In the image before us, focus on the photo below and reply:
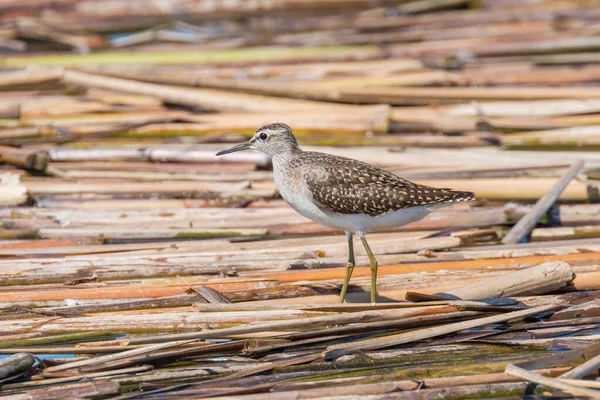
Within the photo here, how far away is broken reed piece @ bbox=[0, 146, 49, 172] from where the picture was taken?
10062mm

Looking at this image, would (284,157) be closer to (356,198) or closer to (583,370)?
(356,198)

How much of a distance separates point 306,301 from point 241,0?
11051 millimetres

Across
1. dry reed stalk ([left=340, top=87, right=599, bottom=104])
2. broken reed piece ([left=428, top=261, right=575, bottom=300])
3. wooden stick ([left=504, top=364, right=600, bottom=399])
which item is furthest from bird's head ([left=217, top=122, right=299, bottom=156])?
wooden stick ([left=504, top=364, right=600, bottom=399])

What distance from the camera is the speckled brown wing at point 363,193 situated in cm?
785

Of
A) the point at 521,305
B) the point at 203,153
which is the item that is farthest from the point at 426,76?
the point at 521,305

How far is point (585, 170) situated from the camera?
32.5ft

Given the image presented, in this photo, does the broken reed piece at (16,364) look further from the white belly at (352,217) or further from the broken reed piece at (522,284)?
the broken reed piece at (522,284)

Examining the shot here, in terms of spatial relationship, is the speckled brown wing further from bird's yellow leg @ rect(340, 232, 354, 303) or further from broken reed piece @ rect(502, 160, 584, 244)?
broken reed piece @ rect(502, 160, 584, 244)

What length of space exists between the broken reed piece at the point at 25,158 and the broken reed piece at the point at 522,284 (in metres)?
4.77

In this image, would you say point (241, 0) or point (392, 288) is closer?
point (392, 288)

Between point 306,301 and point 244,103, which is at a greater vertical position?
point 244,103

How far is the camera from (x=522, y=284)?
7.38 m

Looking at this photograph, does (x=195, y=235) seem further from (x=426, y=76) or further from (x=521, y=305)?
Answer: (x=426, y=76)

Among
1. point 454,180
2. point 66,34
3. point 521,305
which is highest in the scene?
point 66,34
